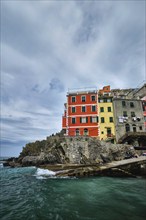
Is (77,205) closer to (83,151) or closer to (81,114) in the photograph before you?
(83,151)

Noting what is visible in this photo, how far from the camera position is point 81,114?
3369 centimetres

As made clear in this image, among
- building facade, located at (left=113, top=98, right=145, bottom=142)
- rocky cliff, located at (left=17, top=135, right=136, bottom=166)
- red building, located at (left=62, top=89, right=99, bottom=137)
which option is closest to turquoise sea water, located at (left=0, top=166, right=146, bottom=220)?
rocky cliff, located at (left=17, top=135, right=136, bottom=166)

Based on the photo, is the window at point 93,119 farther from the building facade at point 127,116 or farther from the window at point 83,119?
the building facade at point 127,116

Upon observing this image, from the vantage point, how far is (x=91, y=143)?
2819cm

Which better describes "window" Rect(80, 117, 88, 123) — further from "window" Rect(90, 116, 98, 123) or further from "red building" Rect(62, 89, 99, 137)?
"window" Rect(90, 116, 98, 123)

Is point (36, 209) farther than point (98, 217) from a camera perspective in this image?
Yes

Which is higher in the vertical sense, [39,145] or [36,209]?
[39,145]


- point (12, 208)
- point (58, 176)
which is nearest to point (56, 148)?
point (58, 176)

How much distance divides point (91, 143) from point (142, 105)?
1986 cm

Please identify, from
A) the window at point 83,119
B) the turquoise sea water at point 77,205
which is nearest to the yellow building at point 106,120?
the window at point 83,119

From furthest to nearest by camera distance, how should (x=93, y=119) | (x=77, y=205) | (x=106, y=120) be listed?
(x=106, y=120) < (x=93, y=119) < (x=77, y=205)

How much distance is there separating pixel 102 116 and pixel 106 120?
4.88 ft

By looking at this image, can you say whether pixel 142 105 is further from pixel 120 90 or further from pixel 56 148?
pixel 56 148

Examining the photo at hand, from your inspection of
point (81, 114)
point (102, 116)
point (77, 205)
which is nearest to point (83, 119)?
point (81, 114)
